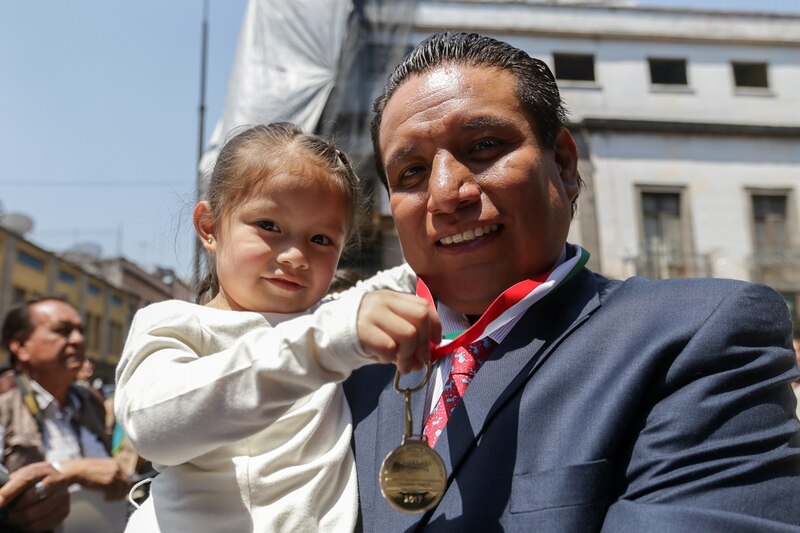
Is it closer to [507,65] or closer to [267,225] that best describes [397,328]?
[267,225]

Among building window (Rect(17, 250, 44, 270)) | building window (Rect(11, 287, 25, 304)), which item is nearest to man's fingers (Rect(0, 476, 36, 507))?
building window (Rect(11, 287, 25, 304))

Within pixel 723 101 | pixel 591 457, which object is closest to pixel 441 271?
pixel 591 457

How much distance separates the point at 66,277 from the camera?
30.6 m

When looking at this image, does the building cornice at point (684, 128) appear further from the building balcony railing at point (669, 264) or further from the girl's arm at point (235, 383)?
the girl's arm at point (235, 383)

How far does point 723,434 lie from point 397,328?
0.63 m

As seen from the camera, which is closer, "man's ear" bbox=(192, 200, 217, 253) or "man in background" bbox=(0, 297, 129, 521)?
"man's ear" bbox=(192, 200, 217, 253)

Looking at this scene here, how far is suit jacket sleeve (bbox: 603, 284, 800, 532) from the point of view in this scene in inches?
46.0

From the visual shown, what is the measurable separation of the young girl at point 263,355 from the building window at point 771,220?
20344mm

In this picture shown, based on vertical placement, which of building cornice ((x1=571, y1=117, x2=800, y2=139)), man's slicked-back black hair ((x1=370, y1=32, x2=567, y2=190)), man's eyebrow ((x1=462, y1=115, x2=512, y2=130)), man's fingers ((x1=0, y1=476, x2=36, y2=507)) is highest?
building cornice ((x1=571, y1=117, x2=800, y2=139))

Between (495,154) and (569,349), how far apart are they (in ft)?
1.56

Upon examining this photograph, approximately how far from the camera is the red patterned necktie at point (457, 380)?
151cm

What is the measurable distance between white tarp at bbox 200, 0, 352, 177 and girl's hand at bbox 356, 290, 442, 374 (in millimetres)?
4170

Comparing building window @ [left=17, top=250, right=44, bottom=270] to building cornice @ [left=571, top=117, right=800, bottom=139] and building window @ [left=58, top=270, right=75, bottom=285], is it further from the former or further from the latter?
building cornice @ [left=571, top=117, right=800, bottom=139]

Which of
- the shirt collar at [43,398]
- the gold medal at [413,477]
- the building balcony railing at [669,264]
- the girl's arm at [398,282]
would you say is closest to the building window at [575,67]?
the building balcony railing at [669,264]
